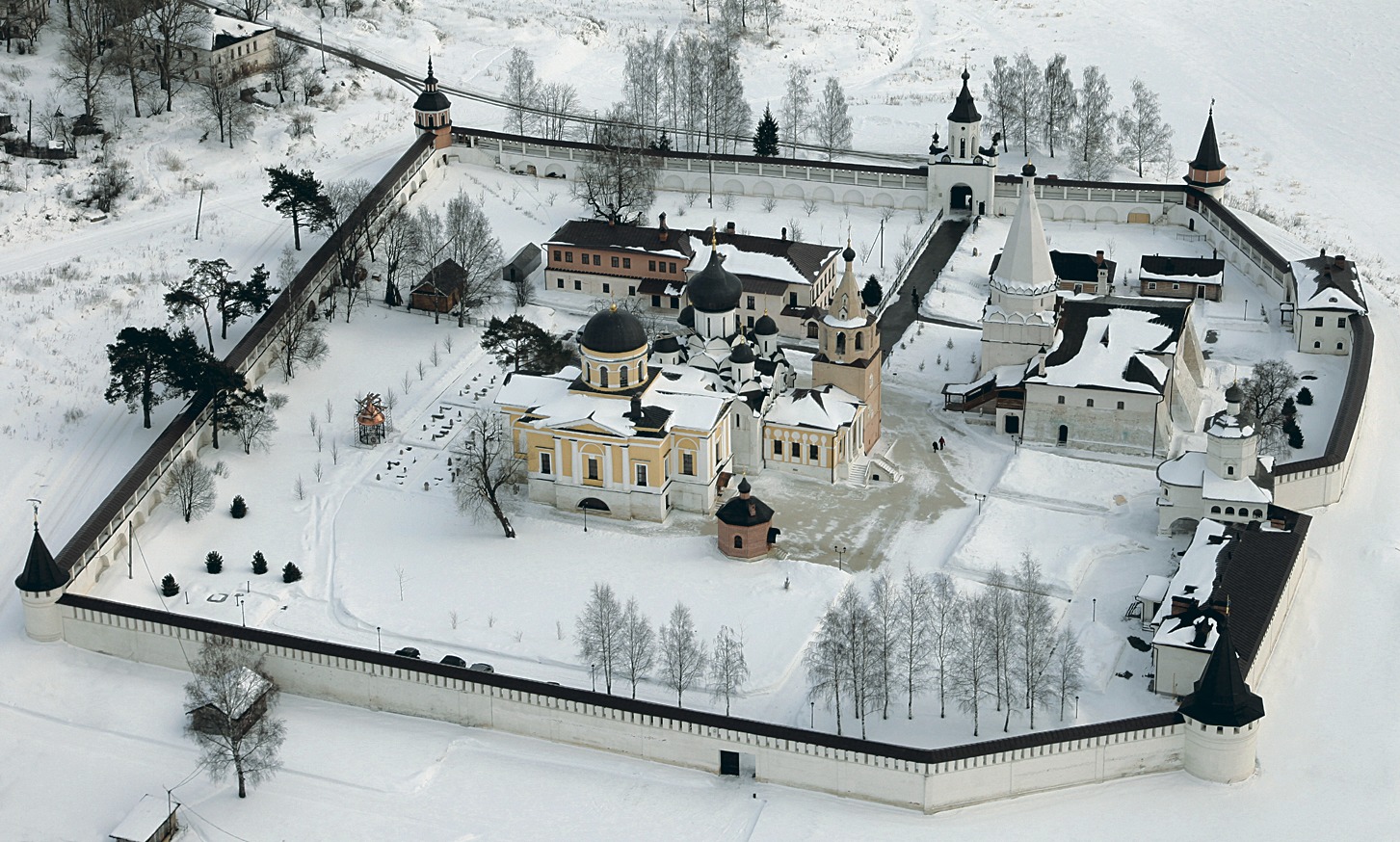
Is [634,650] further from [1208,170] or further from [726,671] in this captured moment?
[1208,170]

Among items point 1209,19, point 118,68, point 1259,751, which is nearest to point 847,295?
point 1259,751

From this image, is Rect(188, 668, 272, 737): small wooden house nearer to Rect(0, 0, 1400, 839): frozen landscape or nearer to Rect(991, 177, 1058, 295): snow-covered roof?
Rect(0, 0, 1400, 839): frozen landscape

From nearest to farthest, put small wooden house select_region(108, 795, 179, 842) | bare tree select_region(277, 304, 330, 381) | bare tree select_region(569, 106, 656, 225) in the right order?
small wooden house select_region(108, 795, 179, 842) < bare tree select_region(277, 304, 330, 381) < bare tree select_region(569, 106, 656, 225)

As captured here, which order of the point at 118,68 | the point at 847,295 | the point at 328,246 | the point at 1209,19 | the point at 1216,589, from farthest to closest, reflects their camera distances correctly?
the point at 1209,19, the point at 118,68, the point at 328,246, the point at 847,295, the point at 1216,589

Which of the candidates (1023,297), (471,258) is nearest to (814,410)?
(1023,297)

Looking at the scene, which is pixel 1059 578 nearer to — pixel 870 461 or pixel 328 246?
pixel 870 461

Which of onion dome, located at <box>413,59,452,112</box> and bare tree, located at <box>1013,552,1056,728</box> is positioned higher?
onion dome, located at <box>413,59,452,112</box>

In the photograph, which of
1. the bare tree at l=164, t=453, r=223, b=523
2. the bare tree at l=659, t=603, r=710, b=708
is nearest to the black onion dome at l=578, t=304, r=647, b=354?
the bare tree at l=659, t=603, r=710, b=708
